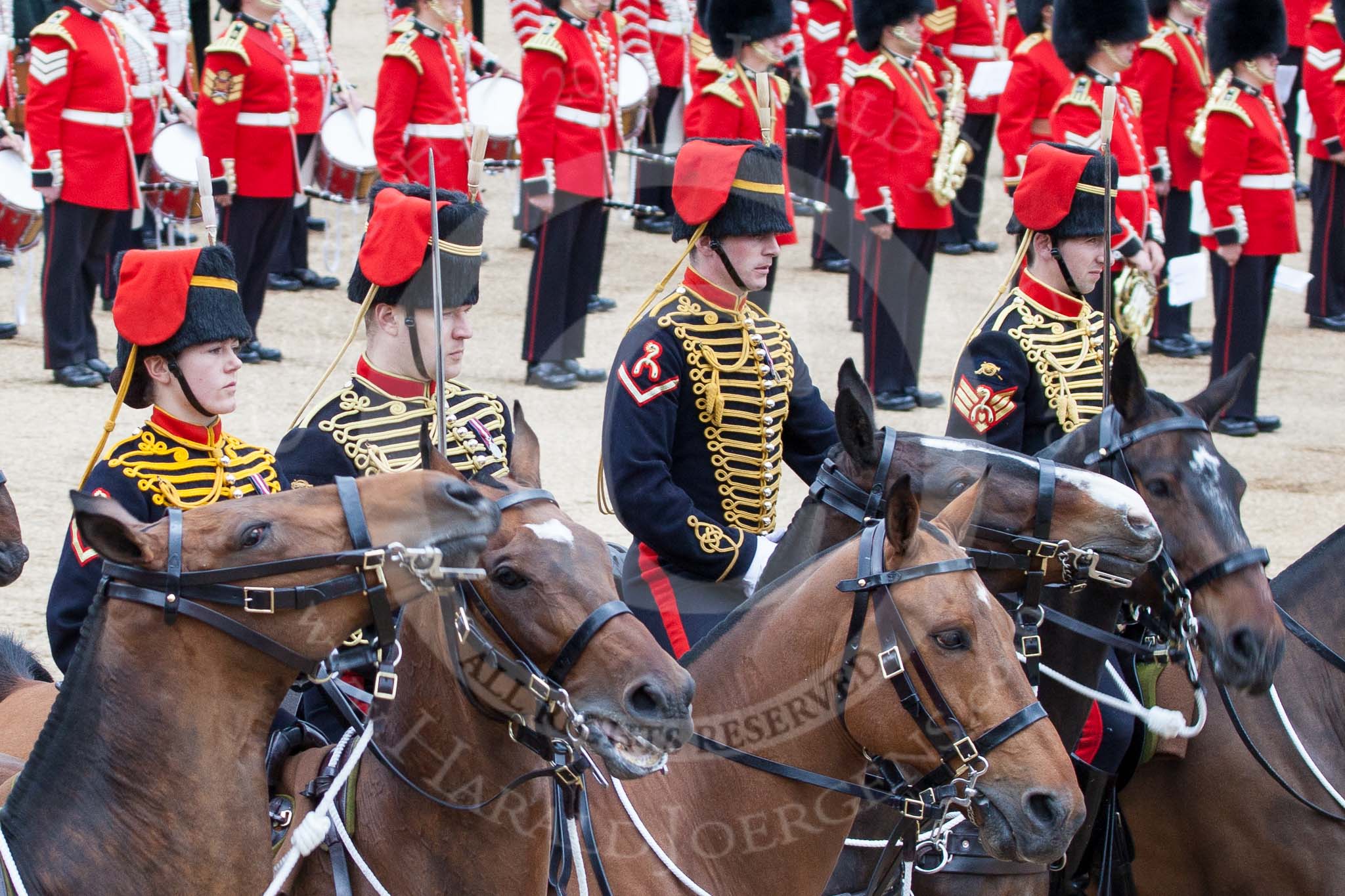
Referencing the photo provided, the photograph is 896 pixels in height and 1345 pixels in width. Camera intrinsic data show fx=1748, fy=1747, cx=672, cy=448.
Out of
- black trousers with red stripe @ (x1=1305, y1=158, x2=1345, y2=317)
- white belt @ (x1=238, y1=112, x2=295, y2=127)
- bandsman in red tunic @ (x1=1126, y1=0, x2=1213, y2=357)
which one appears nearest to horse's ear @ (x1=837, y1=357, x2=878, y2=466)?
white belt @ (x1=238, y1=112, x2=295, y2=127)

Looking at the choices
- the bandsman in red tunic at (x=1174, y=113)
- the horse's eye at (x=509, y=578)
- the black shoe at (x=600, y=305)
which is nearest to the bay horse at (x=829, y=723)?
the horse's eye at (x=509, y=578)

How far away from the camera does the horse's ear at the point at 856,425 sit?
3.38 m

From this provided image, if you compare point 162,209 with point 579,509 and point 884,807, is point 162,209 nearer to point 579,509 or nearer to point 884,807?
point 579,509

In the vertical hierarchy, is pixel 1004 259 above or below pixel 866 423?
below

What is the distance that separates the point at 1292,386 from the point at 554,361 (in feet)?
13.8

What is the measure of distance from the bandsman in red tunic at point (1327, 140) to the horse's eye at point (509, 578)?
8350 millimetres

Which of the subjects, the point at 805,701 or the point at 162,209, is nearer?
the point at 805,701

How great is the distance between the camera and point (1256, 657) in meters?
3.55

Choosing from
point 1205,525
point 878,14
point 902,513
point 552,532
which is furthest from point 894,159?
point 552,532

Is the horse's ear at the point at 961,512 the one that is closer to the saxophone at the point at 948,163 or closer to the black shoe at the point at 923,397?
the black shoe at the point at 923,397

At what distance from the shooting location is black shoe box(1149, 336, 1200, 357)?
10234 millimetres

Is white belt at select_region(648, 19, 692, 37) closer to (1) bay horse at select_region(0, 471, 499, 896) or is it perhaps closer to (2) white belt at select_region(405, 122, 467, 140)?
(2) white belt at select_region(405, 122, 467, 140)

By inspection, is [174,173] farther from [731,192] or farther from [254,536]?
[254,536]

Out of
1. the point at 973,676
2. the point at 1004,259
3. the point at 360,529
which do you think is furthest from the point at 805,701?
the point at 1004,259
